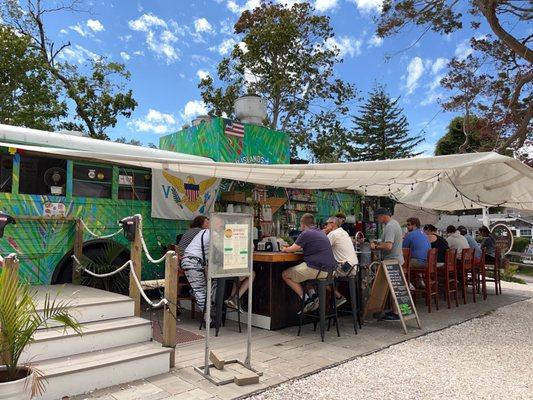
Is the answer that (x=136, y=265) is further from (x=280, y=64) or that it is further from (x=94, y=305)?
(x=280, y=64)

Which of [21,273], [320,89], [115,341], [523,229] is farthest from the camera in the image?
[523,229]

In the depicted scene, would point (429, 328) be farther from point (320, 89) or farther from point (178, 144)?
point (320, 89)

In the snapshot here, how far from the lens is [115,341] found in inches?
152

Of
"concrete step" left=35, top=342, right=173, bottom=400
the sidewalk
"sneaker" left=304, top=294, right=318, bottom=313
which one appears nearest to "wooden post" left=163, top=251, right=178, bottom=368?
"concrete step" left=35, top=342, right=173, bottom=400

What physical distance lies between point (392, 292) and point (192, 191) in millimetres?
3629

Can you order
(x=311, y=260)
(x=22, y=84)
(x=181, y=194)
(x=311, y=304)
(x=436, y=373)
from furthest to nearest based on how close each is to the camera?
(x=22, y=84) → (x=181, y=194) → (x=311, y=304) → (x=311, y=260) → (x=436, y=373)

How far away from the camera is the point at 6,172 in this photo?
5.11 meters

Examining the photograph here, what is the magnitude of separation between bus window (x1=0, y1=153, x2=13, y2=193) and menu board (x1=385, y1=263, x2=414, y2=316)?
4944mm

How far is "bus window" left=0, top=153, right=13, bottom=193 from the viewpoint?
5.07 metres

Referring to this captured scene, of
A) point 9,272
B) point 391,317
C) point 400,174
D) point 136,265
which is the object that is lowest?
point 391,317

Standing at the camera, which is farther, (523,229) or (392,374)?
(523,229)

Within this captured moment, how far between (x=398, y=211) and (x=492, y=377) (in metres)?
12.3

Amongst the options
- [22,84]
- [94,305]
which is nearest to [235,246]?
[94,305]

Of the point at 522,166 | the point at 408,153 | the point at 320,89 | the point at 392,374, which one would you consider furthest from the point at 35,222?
the point at 408,153
